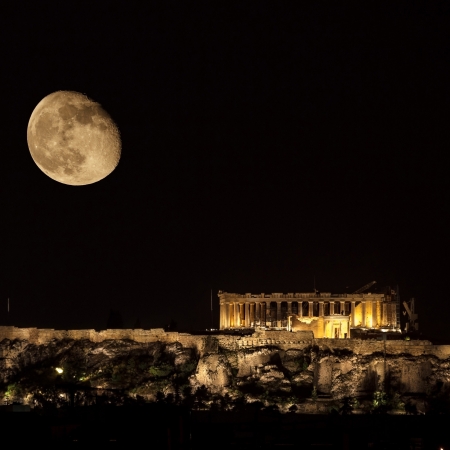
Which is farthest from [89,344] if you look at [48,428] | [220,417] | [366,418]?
[48,428]

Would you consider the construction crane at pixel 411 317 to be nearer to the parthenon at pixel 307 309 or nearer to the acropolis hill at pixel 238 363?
the parthenon at pixel 307 309

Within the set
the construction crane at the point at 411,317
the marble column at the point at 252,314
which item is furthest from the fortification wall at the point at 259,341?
the construction crane at the point at 411,317

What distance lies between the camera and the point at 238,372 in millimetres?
63625

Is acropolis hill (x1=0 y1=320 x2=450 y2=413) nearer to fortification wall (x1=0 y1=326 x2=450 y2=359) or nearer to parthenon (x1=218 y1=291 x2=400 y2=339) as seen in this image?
fortification wall (x1=0 y1=326 x2=450 y2=359)

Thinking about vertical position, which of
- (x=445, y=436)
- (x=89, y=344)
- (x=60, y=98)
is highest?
(x=60, y=98)

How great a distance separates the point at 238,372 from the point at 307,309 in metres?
23.1

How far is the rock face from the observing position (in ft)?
194

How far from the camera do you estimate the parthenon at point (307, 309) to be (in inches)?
3226

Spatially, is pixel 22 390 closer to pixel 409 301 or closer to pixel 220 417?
pixel 220 417

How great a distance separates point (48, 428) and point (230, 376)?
33546mm

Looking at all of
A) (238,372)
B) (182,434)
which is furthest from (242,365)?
(182,434)

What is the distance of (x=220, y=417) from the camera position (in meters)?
47.7

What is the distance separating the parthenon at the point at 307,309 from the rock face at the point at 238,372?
14.6m

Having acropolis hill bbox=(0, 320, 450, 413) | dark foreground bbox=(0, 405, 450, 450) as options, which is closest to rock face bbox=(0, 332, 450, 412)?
acropolis hill bbox=(0, 320, 450, 413)
